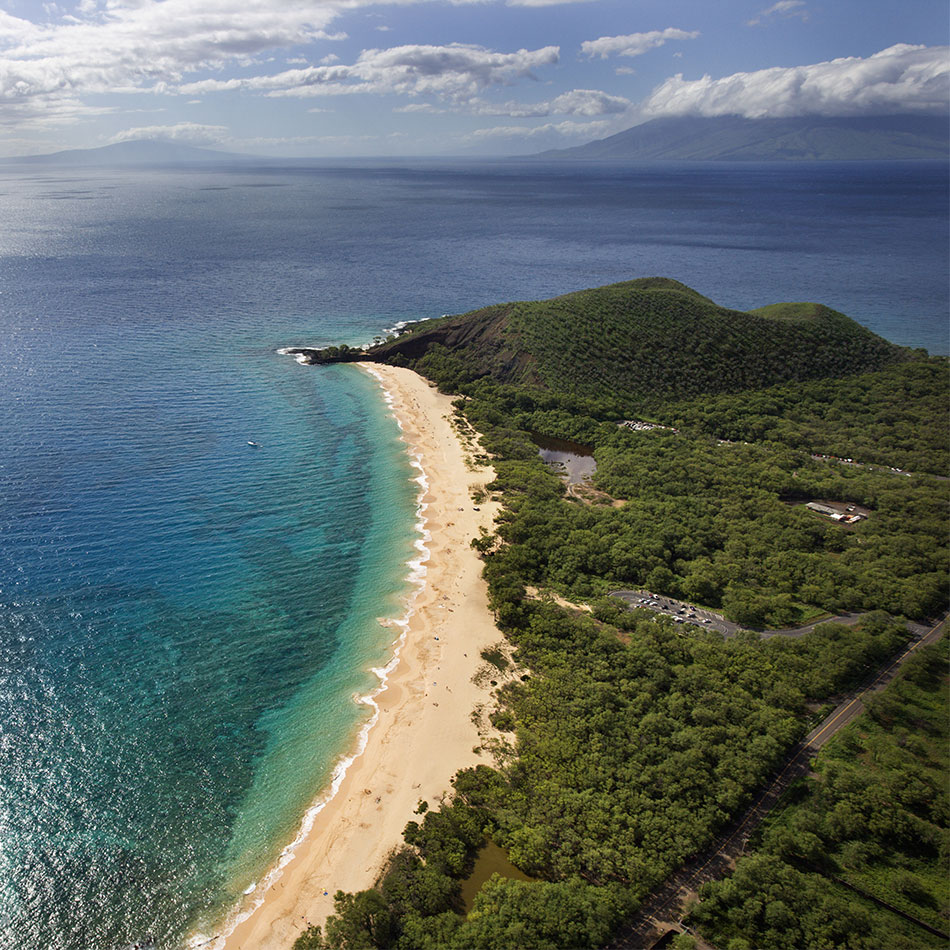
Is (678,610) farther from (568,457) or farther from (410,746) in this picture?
(568,457)

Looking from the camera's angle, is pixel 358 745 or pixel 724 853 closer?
pixel 724 853

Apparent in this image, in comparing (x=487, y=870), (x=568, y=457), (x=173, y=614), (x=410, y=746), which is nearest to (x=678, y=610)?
(x=410, y=746)

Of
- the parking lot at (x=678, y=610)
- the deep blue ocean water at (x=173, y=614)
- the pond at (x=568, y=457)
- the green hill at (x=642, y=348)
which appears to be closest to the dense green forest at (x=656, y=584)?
the green hill at (x=642, y=348)

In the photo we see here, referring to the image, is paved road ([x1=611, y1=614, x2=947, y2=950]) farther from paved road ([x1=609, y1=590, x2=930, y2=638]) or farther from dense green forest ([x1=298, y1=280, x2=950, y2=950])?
paved road ([x1=609, y1=590, x2=930, y2=638])

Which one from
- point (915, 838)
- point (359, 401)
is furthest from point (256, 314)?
point (915, 838)

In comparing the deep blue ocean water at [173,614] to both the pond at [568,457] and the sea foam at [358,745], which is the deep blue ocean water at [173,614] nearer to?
the sea foam at [358,745]

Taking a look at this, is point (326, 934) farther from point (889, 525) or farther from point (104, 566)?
point (889, 525)
